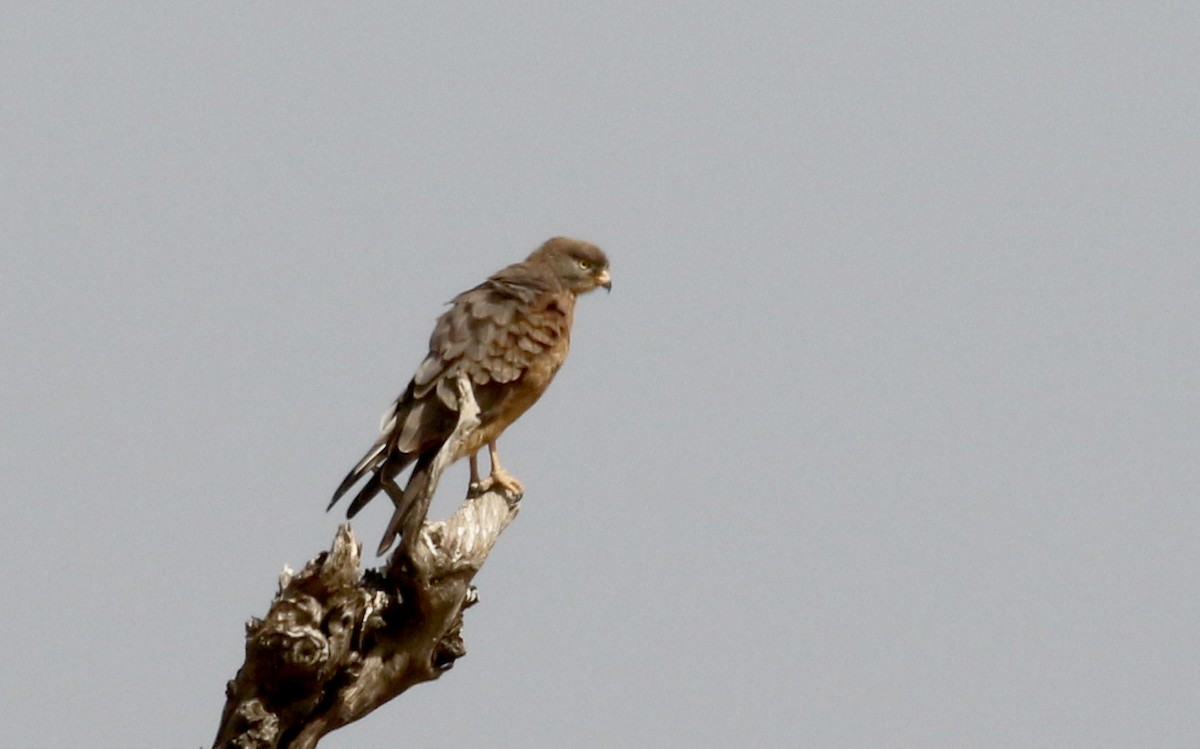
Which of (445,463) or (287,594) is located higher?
(445,463)

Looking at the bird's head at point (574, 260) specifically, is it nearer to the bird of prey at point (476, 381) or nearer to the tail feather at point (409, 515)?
the bird of prey at point (476, 381)

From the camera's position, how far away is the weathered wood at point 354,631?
6801 millimetres

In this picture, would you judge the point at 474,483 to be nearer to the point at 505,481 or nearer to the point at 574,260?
the point at 505,481

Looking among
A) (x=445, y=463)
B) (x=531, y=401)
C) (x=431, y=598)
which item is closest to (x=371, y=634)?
(x=431, y=598)

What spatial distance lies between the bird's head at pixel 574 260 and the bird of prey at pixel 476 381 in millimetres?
131

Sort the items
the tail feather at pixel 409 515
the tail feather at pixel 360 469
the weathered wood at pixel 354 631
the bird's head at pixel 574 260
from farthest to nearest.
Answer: the bird's head at pixel 574 260, the tail feather at pixel 360 469, the tail feather at pixel 409 515, the weathered wood at pixel 354 631

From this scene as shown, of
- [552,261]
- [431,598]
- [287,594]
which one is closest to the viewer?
[287,594]

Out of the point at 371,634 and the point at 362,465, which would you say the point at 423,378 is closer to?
the point at 362,465

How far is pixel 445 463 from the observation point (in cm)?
747

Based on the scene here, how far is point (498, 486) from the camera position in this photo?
311 inches

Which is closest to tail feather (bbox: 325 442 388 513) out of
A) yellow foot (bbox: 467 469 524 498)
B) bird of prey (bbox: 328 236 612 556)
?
bird of prey (bbox: 328 236 612 556)

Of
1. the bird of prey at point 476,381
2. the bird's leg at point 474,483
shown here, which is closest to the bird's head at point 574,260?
the bird of prey at point 476,381

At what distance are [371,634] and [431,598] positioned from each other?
30 centimetres

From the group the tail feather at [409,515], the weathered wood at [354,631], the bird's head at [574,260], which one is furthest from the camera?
the bird's head at [574,260]
